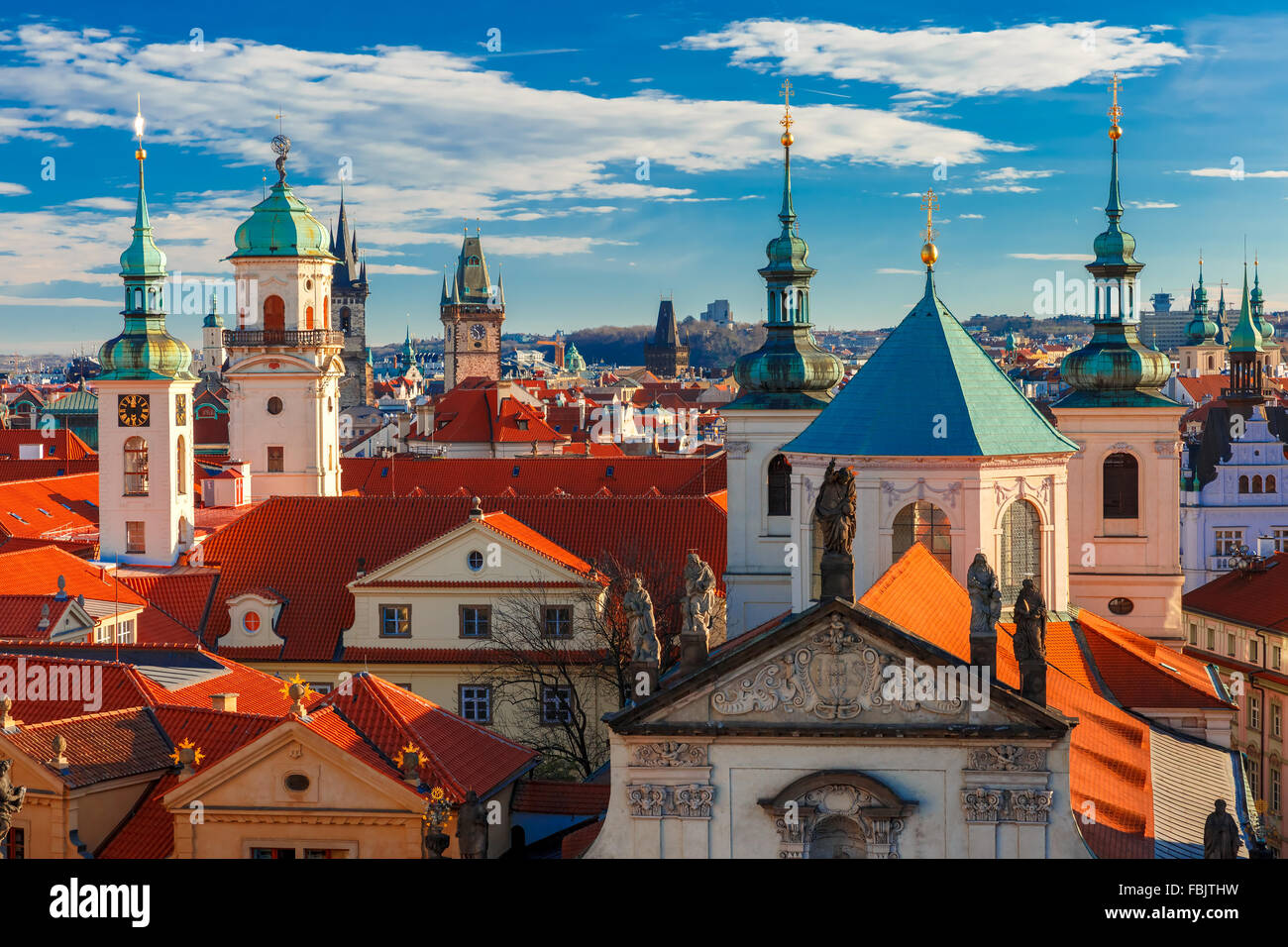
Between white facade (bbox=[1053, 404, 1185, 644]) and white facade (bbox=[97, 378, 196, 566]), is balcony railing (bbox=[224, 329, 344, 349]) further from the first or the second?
white facade (bbox=[1053, 404, 1185, 644])

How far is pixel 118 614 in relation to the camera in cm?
4178

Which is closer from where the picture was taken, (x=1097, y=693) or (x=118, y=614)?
(x=1097, y=693)

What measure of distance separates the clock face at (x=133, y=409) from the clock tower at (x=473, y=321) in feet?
404

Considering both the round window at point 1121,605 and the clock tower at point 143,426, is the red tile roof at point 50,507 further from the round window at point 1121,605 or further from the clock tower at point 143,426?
the round window at point 1121,605

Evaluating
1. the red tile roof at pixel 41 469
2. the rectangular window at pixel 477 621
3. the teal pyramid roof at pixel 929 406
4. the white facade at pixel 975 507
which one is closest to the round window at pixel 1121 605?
the white facade at pixel 975 507

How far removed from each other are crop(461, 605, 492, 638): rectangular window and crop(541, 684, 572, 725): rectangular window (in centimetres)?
321

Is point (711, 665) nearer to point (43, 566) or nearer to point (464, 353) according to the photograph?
point (43, 566)

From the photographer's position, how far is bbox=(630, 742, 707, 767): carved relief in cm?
2189

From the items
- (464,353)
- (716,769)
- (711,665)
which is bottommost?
(716,769)

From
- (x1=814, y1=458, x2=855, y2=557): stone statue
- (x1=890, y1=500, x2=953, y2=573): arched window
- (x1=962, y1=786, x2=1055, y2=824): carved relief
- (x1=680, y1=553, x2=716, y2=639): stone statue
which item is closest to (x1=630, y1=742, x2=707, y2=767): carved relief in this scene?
(x1=680, y1=553, x2=716, y2=639): stone statue

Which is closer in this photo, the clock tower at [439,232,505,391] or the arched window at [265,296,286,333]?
the arched window at [265,296,286,333]

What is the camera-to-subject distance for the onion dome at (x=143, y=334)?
51.1 m
